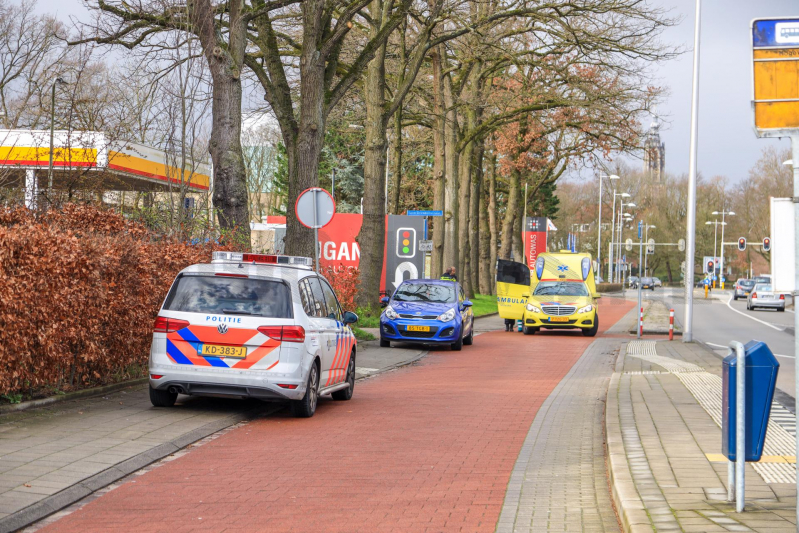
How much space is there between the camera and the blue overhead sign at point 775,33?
5465mm

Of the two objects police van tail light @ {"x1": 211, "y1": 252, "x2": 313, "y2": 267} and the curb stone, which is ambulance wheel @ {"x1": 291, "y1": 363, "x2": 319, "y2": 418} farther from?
police van tail light @ {"x1": 211, "y1": 252, "x2": 313, "y2": 267}

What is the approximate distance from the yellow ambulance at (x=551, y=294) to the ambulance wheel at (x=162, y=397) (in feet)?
61.8

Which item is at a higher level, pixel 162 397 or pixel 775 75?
pixel 775 75

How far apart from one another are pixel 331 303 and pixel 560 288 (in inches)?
707

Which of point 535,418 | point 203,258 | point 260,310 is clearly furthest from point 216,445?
point 203,258

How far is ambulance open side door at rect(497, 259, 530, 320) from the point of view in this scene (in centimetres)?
2947

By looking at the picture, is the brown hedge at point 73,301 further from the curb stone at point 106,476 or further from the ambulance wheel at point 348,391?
the ambulance wheel at point 348,391

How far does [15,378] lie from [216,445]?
221 cm

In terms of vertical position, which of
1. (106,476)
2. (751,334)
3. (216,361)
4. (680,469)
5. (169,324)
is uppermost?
(169,324)

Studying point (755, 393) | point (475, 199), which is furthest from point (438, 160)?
point (755, 393)

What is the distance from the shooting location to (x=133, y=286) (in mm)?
11703

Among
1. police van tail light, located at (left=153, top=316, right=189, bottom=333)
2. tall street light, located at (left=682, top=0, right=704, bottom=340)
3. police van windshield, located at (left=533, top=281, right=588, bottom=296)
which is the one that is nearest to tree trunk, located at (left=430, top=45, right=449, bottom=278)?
police van windshield, located at (left=533, top=281, right=588, bottom=296)

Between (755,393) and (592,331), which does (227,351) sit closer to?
(755,393)

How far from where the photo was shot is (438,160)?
34531 millimetres
